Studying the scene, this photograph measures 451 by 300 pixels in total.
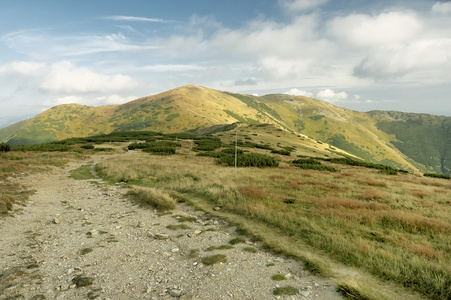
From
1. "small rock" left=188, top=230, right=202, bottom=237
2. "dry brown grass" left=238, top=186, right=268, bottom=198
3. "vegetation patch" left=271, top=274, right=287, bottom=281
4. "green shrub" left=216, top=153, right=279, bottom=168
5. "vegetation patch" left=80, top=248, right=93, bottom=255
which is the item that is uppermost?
"green shrub" left=216, top=153, right=279, bottom=168

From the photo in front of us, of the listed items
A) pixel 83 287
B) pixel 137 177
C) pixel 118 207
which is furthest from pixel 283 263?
pixel 137 177

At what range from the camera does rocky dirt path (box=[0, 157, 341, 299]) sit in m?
5.93

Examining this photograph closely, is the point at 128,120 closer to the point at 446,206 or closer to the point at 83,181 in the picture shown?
the point at 83,181

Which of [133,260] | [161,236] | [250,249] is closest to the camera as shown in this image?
[133,260]

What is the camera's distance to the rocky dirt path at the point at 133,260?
593 centimetres

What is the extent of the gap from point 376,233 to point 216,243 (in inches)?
264

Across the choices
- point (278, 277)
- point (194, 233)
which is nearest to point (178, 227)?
point (194, 233)

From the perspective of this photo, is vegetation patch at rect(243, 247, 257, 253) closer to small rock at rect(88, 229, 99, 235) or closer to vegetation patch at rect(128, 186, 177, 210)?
vegetation patch at rect(128, 186, 177, 210)

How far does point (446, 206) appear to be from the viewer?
14453 millimetres

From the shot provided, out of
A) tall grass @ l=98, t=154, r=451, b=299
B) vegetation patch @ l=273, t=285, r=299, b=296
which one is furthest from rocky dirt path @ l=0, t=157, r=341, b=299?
tall grass @ l=98, t=154, r=451, b=299

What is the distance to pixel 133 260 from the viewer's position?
7641 millimetres

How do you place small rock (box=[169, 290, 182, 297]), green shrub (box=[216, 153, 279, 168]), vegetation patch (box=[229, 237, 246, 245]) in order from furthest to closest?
green shrub (box=[216, 153, 279, 168]) → vegetation patch (box=[229, 237, 246, 245]) → small rock (box=[169, 290, 182, 297])

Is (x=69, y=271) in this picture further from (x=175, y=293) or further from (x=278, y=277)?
(x=278, y=277)

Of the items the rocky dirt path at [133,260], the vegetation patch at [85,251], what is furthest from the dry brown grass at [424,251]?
the vegetation patch at [85,251]
